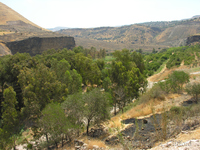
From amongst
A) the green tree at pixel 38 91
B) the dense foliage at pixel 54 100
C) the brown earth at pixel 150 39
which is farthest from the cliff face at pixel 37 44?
the green tree at pixel 38 91

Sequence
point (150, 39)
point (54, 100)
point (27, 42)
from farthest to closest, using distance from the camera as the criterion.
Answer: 1. point (150, 39)
2. point (27, 42)
3. point (54, 100)

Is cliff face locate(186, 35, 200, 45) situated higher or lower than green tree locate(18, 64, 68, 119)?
higher

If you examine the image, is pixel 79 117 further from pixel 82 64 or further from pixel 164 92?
pixel 82 64

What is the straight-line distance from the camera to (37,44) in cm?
6881

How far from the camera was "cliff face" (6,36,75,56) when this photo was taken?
60.0 metres

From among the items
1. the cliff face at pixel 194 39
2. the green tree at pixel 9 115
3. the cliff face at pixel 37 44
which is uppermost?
the cliff face at pixel 194 39

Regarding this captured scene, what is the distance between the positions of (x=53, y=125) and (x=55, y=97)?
7747mm

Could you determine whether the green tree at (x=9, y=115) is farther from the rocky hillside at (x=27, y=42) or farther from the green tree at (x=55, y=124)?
the rocky hillside at (x=27, y=42)

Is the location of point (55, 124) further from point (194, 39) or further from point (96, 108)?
point (194, 39)

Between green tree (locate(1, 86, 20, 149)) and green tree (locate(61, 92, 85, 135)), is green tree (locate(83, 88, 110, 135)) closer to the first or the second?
green tree (locate(61, 92, 85, 135))

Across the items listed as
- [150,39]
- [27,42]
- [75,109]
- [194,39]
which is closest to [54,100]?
[75,109]

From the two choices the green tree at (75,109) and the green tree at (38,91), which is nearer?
the green tree at (75,109)

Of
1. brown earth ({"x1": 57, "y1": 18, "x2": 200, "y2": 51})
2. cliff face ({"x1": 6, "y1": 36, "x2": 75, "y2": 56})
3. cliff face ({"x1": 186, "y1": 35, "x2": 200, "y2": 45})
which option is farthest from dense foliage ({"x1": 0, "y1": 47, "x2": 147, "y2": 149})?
brown earth ({"x1": 57, "y1": 18, "x2": 200, "y2": 51})

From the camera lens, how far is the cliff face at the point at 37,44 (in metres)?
60.0
